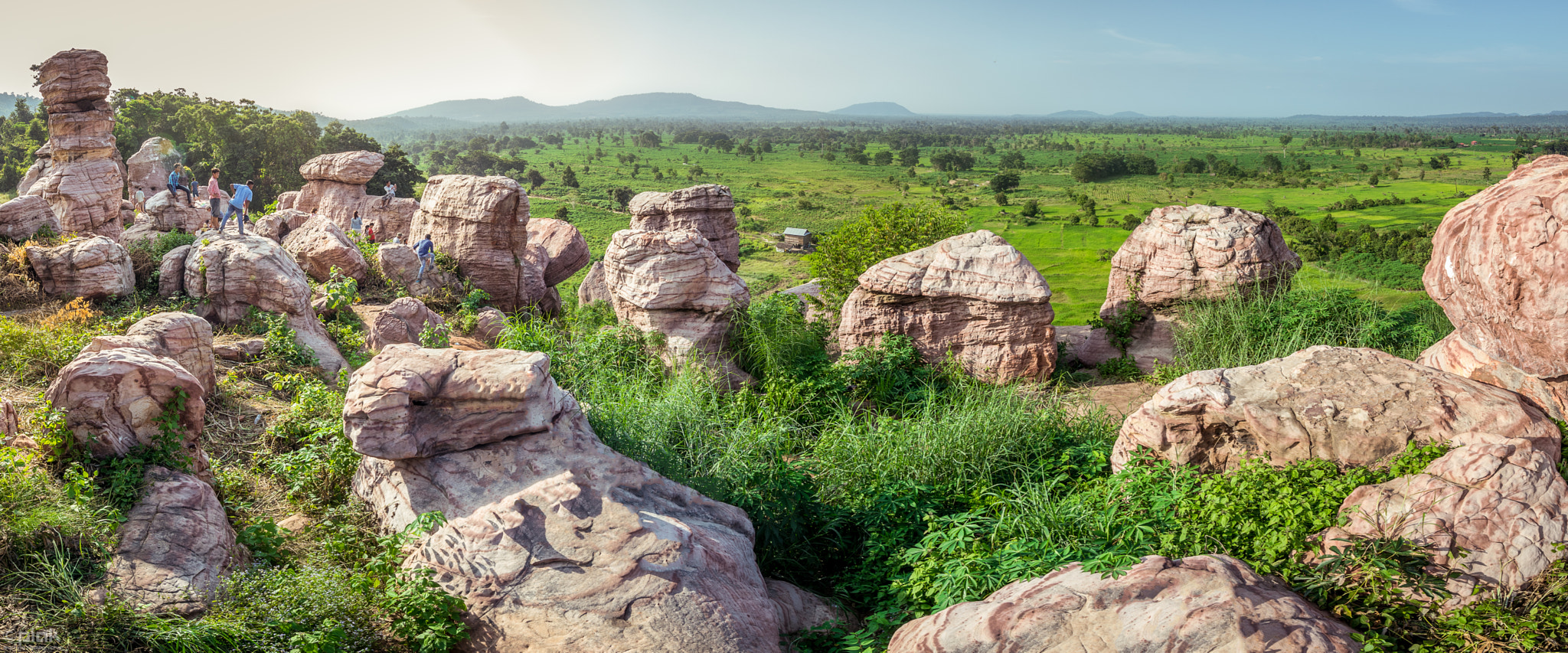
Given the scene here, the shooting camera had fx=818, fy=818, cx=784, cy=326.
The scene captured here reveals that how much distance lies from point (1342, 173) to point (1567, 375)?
5581 centimetres

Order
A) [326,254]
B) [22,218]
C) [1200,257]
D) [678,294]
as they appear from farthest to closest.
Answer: [326,254] → [22,218] → [1200,257] → [678,294]

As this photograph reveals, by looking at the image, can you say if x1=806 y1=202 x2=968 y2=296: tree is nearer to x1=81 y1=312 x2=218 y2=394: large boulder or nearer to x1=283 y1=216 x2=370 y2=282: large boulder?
x1=283 y1=216 x2=370 y2=282: large boulder

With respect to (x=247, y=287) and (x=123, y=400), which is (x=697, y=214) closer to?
(x=247, y=287)

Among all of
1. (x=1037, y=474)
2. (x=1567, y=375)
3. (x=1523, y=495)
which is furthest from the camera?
(x=1037, y=474)

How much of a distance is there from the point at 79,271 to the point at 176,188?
278 inches

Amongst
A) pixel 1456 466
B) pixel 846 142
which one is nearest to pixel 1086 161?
pixel 846 142

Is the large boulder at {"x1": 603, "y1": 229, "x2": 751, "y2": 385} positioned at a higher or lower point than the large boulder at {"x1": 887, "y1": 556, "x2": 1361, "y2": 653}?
higher

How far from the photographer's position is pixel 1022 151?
328 ft

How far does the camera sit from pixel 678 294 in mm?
11195

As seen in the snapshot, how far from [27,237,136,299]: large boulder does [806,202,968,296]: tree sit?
11.8 m

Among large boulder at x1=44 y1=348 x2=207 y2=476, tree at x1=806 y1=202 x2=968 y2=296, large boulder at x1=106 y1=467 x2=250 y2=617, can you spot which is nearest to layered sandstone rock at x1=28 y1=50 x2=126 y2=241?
large boulder at x1=44 y1=348 x2=207 y2=476

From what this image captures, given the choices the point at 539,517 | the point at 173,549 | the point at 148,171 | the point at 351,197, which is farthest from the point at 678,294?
the point at 148,171

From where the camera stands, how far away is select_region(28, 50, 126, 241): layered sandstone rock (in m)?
19.8

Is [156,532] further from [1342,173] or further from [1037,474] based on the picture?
[1342,173]
